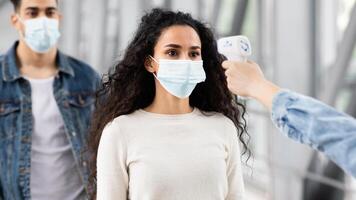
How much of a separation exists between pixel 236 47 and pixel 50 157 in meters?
0.91

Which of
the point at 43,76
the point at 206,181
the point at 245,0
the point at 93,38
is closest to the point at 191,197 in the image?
the point at 206,181

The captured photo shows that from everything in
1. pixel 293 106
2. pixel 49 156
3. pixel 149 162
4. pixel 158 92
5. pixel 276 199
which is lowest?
pixel 276 199

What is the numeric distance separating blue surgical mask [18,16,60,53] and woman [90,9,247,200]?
0.47 metres

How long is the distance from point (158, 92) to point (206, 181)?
289mm

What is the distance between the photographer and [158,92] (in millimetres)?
1683

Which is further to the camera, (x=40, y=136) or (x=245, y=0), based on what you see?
(x=245, y=0)

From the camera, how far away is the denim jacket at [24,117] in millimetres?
1990

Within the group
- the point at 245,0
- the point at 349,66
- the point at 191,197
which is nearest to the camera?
the point at 191,197

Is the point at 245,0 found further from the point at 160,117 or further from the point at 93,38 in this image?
the point at 93,38

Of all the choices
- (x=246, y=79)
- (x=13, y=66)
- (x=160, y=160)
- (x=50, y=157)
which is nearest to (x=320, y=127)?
(x=246, y=79)

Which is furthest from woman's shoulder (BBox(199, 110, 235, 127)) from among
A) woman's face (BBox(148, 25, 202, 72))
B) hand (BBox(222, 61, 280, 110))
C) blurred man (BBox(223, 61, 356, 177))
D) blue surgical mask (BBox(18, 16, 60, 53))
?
blue surgical mask (BBox(18, 16, 60, 53))

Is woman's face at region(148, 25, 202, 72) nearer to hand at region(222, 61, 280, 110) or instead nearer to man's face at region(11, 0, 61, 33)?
hand at region(222, 61, 280, 110)

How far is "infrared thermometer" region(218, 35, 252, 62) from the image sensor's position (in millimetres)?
1316

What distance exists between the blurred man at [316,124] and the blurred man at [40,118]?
1127mm
